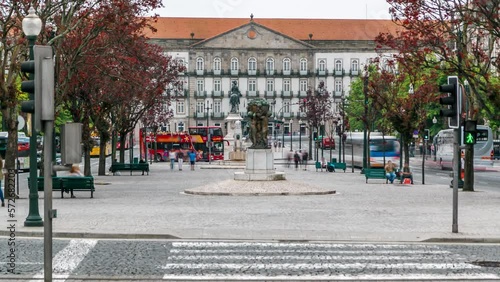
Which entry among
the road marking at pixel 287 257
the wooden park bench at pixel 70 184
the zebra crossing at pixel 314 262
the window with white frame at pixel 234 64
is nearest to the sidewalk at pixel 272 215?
the wooden park bench at pixel 70 184

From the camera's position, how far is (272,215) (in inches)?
1004

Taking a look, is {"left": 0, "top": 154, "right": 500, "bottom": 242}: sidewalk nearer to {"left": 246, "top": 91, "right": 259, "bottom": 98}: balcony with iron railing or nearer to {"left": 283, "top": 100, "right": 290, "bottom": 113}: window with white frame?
{"left": 283, "top": 100, "right": 290, "bottom": 113}: window with white frame

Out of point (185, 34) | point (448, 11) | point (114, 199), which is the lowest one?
point (114, 199)

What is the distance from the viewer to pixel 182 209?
2770 cm

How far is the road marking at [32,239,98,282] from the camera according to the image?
46.2 ft

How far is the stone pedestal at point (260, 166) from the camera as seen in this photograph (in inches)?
1550

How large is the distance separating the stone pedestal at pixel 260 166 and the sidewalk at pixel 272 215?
1.32 m

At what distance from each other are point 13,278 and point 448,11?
25.1m

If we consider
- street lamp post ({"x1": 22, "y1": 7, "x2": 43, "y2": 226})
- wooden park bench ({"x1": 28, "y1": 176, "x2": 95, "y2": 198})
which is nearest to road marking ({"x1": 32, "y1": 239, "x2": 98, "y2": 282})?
street lamp post ({"x1": 22, "y1": 7, "x2": 43, "y2": 226})

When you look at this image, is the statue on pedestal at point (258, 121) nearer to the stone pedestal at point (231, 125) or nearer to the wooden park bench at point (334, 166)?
the wooden park bench at point (334, 166)

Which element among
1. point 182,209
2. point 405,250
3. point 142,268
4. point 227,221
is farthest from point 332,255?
point 182,209

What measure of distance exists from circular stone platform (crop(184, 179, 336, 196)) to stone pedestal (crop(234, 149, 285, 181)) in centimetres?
102

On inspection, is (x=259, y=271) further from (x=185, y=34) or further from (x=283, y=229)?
(x=185, y=34)

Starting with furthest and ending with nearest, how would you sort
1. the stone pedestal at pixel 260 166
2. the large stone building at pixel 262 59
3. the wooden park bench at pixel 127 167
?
the large stone building at pixel 262 59 < the wooden park bench at pixel 127 167 < the stone pedestal at pixel 260 166
